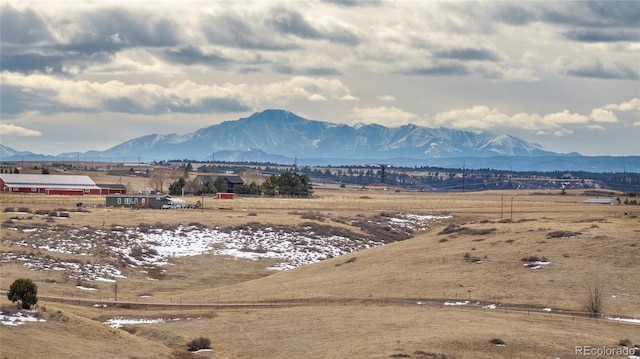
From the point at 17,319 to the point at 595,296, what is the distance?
132 ft

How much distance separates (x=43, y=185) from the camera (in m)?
190

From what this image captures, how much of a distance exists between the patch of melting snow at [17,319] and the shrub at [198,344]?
901 cm

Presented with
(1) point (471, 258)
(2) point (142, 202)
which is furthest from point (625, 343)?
(2) point (142, 202)

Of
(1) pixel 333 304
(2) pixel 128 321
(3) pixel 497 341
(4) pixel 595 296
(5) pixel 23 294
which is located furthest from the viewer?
(1) pixel 333 304

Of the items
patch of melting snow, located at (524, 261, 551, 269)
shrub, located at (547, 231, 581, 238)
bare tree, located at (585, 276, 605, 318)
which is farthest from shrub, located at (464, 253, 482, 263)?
bare tree, located at (585, 276, 605, 318)

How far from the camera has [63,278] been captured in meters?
81.2

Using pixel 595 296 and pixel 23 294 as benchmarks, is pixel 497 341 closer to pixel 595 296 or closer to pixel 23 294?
pixel 595 296

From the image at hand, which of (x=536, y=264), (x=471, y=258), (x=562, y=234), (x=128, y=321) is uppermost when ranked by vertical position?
(x=562, y=234)

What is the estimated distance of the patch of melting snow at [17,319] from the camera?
49.7 meters

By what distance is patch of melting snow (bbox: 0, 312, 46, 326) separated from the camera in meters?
49.7

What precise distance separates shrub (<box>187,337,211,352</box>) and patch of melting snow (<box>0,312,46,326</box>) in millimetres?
9011

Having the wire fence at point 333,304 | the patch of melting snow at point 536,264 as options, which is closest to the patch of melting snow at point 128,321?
the wire fence at point 333,304

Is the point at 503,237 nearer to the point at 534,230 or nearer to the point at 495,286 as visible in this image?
the point at 534,230

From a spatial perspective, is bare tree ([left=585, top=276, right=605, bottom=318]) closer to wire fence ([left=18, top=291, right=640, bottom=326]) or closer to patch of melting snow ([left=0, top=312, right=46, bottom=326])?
wire fence ([left=18, top=291, right=640, bottom=326])
